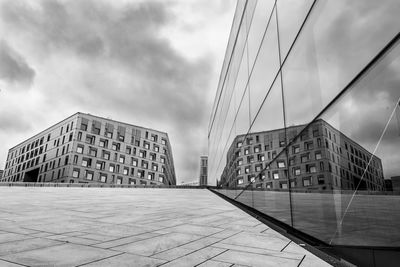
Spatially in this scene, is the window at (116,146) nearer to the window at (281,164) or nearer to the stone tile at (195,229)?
the window at (281,164)

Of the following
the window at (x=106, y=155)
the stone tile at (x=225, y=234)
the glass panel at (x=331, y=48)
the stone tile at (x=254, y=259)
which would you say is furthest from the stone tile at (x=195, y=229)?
the window at (x=106, y=155)

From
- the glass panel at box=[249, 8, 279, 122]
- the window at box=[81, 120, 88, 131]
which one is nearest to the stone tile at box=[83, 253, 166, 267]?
the glass panel at box=[249, 8, 279, 122]

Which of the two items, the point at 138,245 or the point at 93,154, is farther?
the point at 93,154

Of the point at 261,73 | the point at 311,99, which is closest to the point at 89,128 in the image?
the point at 261,73

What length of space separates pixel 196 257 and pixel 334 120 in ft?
7.52

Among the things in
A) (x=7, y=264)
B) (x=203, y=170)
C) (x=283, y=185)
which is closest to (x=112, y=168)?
(x=283, y=185)

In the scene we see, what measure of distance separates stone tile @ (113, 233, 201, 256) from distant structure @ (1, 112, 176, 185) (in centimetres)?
5028

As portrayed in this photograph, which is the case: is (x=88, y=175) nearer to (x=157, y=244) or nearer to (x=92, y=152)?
(x=92, y=152)

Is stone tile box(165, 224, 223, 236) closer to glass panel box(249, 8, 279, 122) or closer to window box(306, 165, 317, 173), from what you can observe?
window box(306, 165, 317, 173)

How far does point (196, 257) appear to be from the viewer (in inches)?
115

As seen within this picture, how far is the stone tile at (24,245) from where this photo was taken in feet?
9.08

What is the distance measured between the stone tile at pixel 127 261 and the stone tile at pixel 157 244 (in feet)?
0.58

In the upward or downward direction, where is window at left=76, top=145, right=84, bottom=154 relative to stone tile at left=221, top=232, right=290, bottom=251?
upward

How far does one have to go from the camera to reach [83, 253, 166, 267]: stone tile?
251 cm
